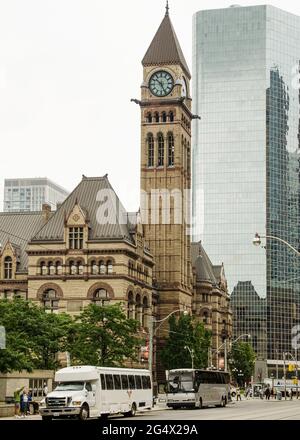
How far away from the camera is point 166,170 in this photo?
132625 mm

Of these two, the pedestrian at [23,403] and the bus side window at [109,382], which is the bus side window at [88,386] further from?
the pedestrian at [23,403]

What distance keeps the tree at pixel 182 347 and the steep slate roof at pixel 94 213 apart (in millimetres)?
15475

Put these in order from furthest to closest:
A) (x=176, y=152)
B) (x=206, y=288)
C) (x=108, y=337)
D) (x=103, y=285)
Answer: (x=206, y=288) < (x=176, y=152) < (x=103, y=285) < (x=108, y=337)

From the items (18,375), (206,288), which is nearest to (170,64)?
(206,288)

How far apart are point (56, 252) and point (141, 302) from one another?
42.3 ft

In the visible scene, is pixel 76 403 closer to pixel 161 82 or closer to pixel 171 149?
pixel 171 149

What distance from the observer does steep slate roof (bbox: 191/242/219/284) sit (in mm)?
146375

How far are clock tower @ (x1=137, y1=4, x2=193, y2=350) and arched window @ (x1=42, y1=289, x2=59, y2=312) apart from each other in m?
23.9

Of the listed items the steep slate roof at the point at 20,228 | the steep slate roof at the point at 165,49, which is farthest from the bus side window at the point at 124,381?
the steep slate roof at the point at 165,49

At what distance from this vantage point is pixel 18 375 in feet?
A: 202

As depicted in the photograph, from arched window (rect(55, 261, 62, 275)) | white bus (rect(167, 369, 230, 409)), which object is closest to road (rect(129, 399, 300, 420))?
white bus (rect(167, 369, 230, 409))

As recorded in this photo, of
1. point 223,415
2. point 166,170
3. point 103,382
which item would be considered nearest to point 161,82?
point 166,170

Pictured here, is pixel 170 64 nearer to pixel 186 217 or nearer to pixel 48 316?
pixel 186 217

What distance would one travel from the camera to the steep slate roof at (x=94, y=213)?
107062mm
